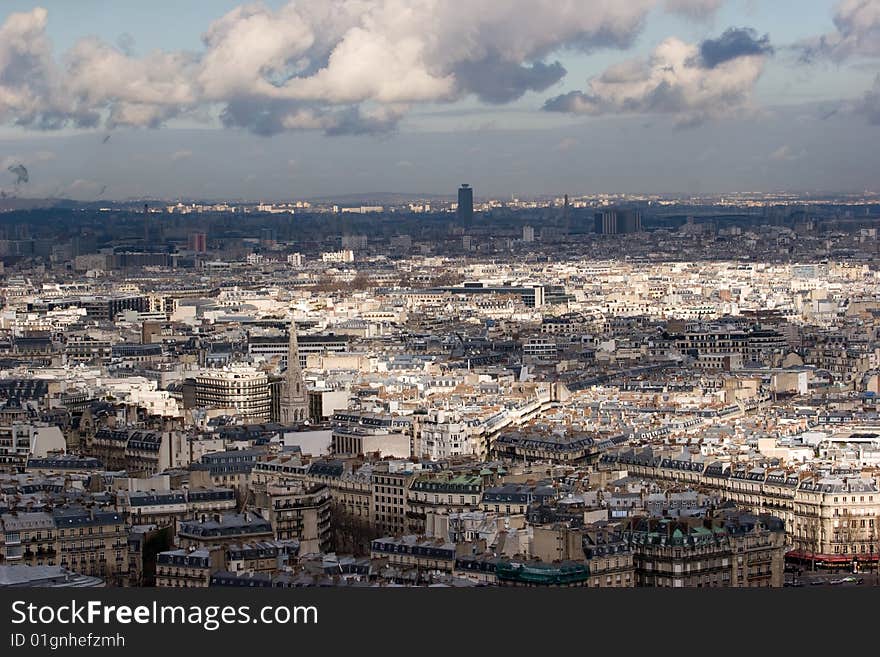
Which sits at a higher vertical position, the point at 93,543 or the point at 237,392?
the point at 237,392

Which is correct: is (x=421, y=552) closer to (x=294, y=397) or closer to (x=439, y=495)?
(x=439, y=495)

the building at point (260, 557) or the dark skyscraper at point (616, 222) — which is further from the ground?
the dark skyscraper at point (616, 222)

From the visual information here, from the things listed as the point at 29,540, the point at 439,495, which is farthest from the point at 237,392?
the point at 29,540

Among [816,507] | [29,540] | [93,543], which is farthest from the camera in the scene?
[816,507]

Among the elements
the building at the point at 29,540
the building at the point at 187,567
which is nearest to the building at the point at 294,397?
the building at the point at 29,540

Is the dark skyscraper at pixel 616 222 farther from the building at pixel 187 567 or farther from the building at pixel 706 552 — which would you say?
the building at pixel 187 567

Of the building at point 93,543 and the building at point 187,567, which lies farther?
the building at point 93,543

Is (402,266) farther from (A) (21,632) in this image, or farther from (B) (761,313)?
(A) (21,632)

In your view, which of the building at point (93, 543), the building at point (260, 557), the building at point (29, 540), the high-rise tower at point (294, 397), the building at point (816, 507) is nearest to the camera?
the building at point (260, 557)

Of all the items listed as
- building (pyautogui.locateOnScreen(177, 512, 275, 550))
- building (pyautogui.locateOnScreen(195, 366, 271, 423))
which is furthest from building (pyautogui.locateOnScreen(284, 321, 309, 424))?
building (pyautogui.locateOnScreen(177, 512, 275, 550))

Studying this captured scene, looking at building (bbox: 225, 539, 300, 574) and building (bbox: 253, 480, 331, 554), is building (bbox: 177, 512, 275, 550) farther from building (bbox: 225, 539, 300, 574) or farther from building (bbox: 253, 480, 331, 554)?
building (bbox: 225, 539, 300, 574)
